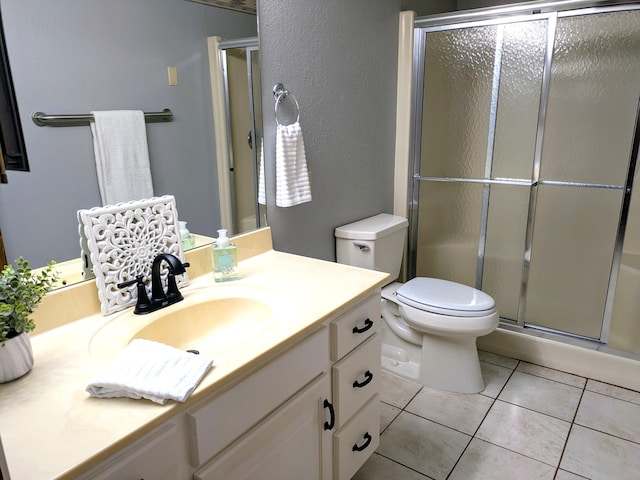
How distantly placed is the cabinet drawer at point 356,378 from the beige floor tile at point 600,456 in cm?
89

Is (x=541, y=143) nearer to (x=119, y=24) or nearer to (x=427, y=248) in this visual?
(x=427, y=248)

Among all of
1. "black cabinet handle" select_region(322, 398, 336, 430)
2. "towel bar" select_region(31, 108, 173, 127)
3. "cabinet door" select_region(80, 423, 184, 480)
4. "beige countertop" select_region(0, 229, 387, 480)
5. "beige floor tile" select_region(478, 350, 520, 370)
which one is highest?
"towel bar" select_region(31, 108, 173, 127)

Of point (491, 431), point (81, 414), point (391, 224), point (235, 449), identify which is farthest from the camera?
point (391, 224)

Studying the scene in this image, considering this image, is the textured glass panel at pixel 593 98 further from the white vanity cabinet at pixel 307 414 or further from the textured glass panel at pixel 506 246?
the white vanity cabinet at pixel 307 414

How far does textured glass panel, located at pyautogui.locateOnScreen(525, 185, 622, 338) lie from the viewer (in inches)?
93.0

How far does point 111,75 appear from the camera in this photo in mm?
1201

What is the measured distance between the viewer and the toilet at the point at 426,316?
2123 millimetres

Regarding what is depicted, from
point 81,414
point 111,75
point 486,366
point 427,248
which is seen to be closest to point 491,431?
point 486,366

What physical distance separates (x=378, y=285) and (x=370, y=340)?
0.19m

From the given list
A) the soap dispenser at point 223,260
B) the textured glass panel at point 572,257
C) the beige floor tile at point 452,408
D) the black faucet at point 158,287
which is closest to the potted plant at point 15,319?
the black faucet at point 158,287

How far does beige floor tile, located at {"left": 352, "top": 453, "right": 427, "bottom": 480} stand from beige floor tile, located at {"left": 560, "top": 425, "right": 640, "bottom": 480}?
596 millimetres

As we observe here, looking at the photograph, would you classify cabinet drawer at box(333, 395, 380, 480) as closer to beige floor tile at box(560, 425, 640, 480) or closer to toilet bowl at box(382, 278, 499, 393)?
toilet bowl at box(382, 278, 499, 393)

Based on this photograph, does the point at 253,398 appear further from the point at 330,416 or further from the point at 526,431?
the point at 526,431

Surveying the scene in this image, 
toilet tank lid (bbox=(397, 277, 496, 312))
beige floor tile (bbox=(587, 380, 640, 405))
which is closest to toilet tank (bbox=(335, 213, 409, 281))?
toilet tank lid (bbox=(397, 277, 496, 312))
